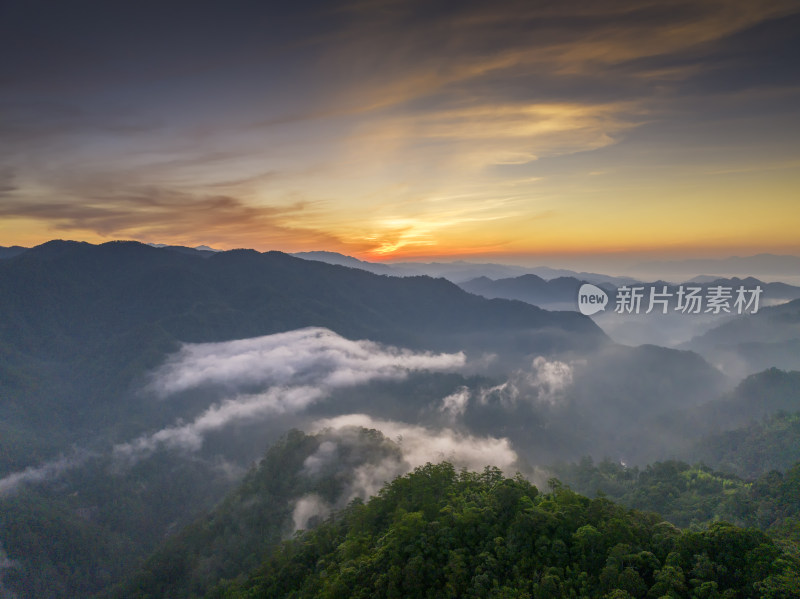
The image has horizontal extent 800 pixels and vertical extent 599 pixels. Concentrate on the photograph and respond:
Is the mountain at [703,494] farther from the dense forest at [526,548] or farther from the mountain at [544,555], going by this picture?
the mountain at [544,555]

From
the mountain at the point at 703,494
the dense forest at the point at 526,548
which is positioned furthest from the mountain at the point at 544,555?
the mountain at the point at 703,494

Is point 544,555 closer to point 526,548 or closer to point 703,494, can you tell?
point 526,548

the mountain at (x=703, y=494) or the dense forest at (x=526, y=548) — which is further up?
the dense forest at (x=526, y=548)

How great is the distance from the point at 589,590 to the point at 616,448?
164059 mm

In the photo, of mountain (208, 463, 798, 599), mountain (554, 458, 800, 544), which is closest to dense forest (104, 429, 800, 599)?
mountain (208, 463, 798, 599)

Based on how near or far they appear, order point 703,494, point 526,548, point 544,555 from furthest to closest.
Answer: point 703,494 < point 526,548 < point 544,555

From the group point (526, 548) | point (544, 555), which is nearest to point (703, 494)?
point (544, 555)

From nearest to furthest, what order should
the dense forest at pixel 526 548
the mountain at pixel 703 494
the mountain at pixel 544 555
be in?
the mountain at pixel 544 555 < the dense forest at pixel 526 548 < the mountain at pixel 703 494

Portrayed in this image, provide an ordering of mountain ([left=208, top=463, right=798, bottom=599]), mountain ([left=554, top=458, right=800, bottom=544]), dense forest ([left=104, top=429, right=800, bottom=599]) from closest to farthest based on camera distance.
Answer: mountain ([left=208, top=463, right=798, bottom=599]), dense forest ([left=104, top=429, right=800, bottom=599]), mountain ([left=554, top=458, right=800, bottom=544])

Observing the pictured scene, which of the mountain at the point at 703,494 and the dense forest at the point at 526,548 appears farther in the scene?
the mountain at the point at 703,494

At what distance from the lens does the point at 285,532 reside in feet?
A: 207

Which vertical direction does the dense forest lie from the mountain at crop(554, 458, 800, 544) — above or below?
above

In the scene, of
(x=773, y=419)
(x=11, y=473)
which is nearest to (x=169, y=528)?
(x=11, y=473)

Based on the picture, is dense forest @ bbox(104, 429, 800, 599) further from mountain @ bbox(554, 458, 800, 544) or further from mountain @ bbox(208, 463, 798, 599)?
mountain @ bbox(554, 458, 800, 544)
